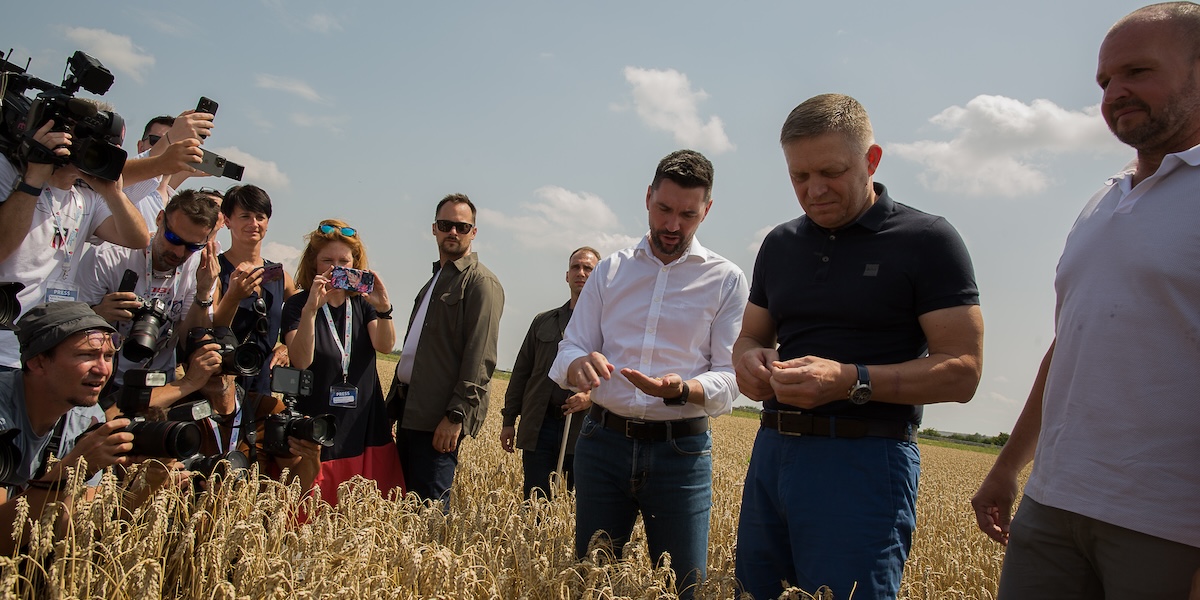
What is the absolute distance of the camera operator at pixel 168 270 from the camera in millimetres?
4309

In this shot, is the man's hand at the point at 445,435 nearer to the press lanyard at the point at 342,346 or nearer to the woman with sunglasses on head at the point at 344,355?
the woman with sunglasses on head at the point at 344,355

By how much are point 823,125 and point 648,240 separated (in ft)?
3.98

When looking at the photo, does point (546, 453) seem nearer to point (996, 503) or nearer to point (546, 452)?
point (546, 452)

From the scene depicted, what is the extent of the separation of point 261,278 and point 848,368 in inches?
138

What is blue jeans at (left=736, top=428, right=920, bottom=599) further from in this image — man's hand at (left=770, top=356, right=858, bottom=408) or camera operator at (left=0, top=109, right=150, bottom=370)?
camera operator at (left=0, top=109, right=150, bottom=370)

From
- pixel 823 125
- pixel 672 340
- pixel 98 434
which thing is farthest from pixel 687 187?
pixel 98 434

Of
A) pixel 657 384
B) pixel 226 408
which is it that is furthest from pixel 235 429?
pixel 657 384

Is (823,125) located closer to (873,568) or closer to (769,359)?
(769,359)

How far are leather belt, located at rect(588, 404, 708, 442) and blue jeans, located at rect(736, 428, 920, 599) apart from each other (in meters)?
0.72

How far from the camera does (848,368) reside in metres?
2.35

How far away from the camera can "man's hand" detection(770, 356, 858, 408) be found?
2.30m

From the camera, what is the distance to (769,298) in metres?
2.85

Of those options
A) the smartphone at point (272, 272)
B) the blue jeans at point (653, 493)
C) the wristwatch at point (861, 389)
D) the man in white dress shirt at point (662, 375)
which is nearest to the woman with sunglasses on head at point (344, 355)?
the smartphone at point (272, 272)

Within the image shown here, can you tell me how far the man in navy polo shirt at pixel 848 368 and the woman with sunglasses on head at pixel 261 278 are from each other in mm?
3170
